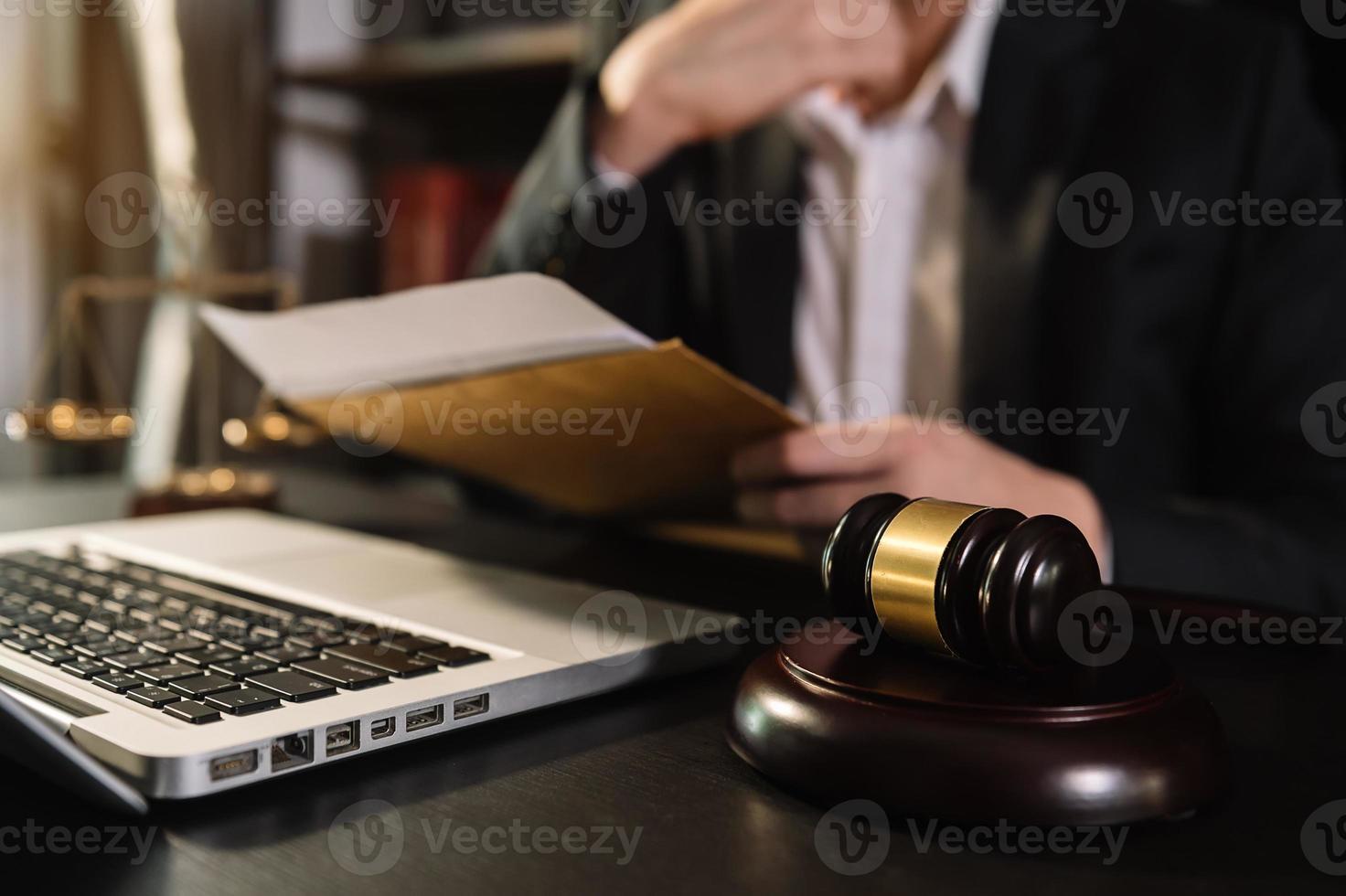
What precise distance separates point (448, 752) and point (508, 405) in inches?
11.1

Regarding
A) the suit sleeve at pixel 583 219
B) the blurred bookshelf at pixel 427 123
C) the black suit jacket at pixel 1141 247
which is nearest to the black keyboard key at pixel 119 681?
the suit sleeve at pixel 583 219

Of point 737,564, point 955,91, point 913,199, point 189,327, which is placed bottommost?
point 737,564

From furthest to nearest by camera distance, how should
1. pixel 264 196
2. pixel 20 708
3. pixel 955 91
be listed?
pixel 264 196 → pixel 955 91 → pixel 20 708

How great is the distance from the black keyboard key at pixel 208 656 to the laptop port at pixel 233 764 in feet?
0.26

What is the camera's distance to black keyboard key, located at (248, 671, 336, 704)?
37cm

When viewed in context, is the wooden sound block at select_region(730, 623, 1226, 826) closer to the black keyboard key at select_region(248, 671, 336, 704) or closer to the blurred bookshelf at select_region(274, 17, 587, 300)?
the black keyboard key at select_region(248, 671, 336, 704)

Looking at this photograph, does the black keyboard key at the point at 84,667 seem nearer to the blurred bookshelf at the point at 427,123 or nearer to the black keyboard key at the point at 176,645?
the black keyboard key at the point at 176,645

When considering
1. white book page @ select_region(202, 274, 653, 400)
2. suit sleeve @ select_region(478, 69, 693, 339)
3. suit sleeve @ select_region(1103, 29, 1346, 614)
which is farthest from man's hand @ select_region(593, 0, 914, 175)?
white book page @ select_region(202, 274, 653, 400)

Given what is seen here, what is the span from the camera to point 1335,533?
0.86 metres

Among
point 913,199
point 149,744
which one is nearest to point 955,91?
point 913,199

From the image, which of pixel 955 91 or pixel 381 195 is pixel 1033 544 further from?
pixel 381 195

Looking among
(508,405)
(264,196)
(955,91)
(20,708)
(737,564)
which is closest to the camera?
(20,708)

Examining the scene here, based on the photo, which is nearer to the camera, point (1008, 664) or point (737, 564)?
point (1008, 664)

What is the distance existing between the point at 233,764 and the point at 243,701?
3 centimetres
